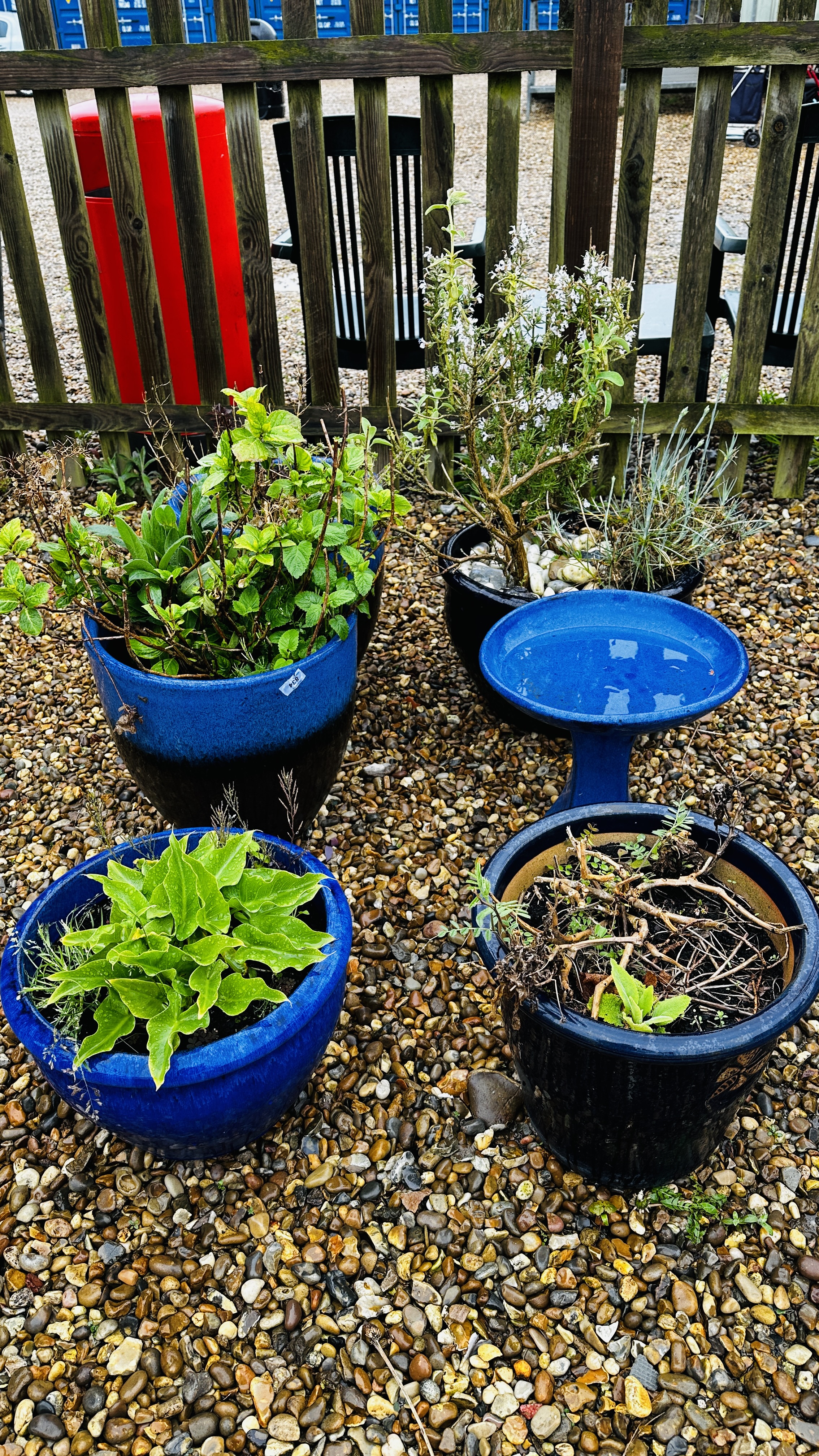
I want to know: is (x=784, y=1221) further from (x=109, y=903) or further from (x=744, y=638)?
(x=744, y=638)

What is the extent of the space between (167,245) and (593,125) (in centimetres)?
174

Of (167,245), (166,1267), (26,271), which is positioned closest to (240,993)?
(166,1267)

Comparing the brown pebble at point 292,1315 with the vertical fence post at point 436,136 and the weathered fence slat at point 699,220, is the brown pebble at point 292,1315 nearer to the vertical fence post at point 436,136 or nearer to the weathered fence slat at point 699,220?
the vertical fence post at point 436,136

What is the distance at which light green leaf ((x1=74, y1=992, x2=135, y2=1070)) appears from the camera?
1.67 meters

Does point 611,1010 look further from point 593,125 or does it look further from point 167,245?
point 167,245

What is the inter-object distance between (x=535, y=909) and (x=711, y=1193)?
0.62m

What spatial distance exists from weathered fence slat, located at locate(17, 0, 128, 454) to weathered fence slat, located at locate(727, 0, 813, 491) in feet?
8.22

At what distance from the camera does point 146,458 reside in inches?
176

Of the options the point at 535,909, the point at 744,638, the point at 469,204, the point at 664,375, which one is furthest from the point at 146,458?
the point at 469,204

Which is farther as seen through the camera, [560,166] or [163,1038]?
[560,166]

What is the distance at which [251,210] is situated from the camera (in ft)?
12.5

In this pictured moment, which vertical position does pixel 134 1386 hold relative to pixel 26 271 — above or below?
below

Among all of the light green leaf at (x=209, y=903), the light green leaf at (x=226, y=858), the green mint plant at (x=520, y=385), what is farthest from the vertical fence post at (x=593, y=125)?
the light green leaf at (x=209, y=903)

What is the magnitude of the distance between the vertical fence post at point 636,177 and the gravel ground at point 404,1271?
229 centimetres
